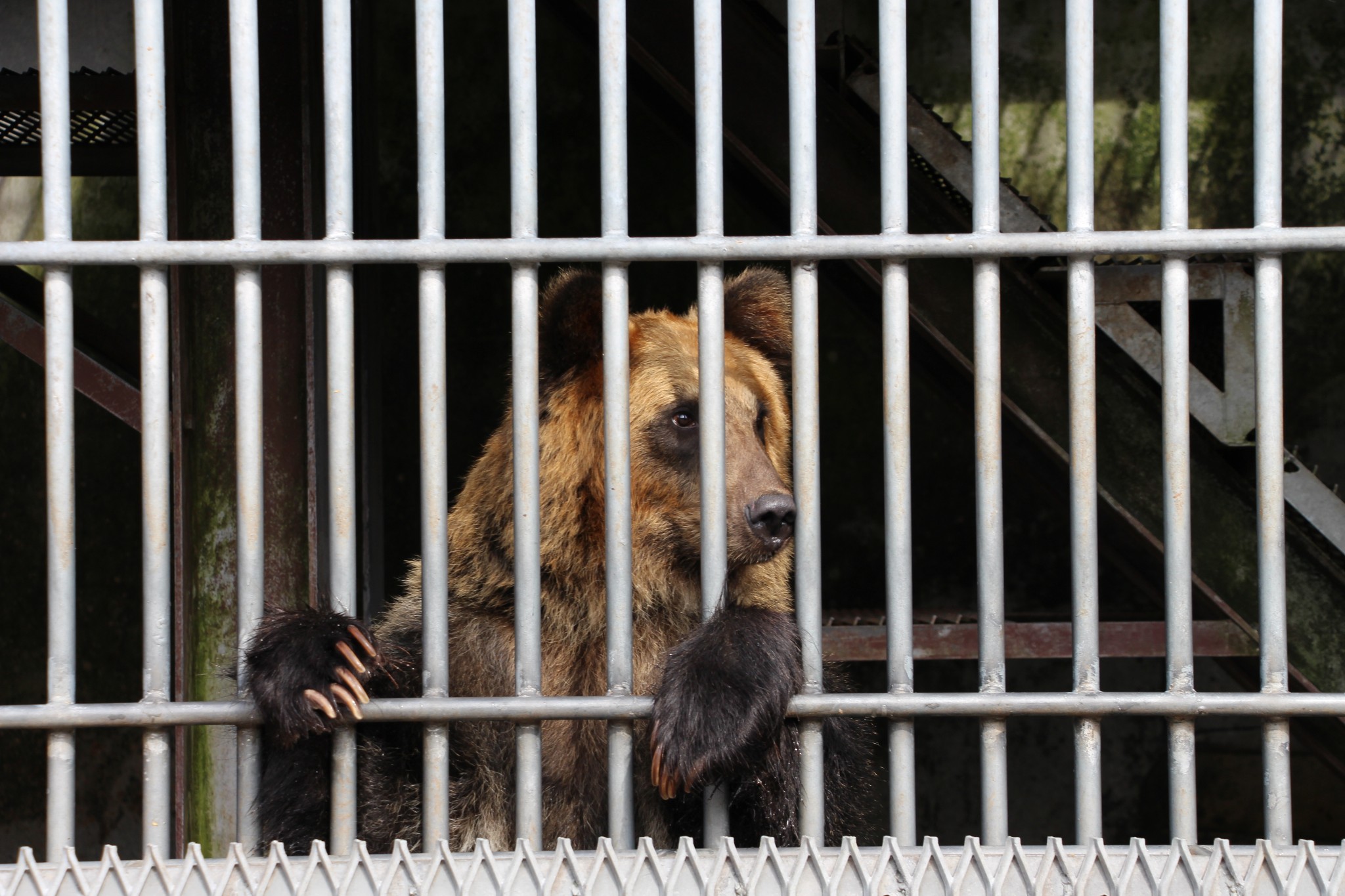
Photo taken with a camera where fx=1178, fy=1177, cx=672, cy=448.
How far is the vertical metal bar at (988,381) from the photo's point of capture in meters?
2.25

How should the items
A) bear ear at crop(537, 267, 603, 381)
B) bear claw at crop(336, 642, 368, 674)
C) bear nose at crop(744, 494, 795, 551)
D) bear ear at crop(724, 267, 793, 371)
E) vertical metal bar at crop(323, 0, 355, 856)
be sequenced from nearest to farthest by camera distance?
vertical metal bar at crop(323, 0, 355, 856) < bear claw at crop(336, 642, 368, 674) < bear nose at crop(744, 494, 795, 551) < bear ear at crop(537, 267, 603, 381) < bear ear at crop(724, 267, 793, 371)

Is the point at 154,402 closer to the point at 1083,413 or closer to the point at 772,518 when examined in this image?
the point at 772,518

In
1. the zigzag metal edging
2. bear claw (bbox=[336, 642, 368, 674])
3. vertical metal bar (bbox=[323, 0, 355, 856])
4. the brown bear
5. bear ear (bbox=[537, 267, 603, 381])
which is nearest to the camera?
the zigzag metal edging

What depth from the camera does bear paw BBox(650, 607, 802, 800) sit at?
2.40m

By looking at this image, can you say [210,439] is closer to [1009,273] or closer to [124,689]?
[1009,273]

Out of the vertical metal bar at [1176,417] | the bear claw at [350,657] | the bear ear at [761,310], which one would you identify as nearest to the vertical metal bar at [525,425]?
the bear claw at [350,657]

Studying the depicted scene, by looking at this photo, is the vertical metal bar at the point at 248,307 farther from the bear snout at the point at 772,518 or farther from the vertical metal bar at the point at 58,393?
the bear snout at the point at 772,518

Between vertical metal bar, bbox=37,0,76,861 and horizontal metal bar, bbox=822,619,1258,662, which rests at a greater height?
vertical metal bar, bbox=37,0,76,861

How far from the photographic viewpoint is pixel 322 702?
2400mm

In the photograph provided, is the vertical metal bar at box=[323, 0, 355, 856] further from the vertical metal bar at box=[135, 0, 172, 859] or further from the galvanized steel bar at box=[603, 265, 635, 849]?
the galvanized steel bar at box=[603, 265, 635, 849]

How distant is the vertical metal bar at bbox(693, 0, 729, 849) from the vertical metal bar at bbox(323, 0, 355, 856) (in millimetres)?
677

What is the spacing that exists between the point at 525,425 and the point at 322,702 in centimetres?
71

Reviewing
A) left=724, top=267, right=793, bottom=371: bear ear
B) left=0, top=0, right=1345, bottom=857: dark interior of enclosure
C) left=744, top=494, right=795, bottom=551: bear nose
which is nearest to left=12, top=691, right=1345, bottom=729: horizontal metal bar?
left=744, top=494, right=795, bottom=551: bear nose

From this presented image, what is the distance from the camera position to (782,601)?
10.9ft
